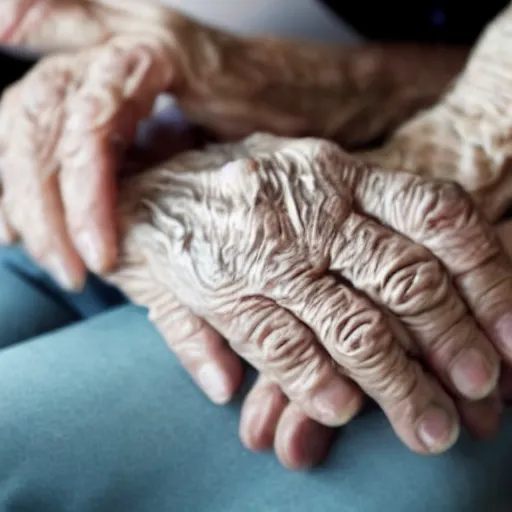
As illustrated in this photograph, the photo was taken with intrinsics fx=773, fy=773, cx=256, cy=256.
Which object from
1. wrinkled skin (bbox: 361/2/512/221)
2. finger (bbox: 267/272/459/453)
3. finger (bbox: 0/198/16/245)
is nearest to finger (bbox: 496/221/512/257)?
wrinkled skin (bbox: 361/2/512/221)

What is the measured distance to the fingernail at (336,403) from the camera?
55 cm

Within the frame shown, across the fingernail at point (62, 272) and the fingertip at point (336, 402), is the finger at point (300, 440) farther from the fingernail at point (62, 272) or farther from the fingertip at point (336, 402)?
the fingernail at point (62, 272)

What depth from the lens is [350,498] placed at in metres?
0.54

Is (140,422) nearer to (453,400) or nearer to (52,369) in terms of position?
(52,369)

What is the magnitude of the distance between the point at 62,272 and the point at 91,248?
0.04 metres

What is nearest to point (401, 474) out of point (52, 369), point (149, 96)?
point (52, 369)

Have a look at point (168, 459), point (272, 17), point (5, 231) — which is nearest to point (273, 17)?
point (272, 17)

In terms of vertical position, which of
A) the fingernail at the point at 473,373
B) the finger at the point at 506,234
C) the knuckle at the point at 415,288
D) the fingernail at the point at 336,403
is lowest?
the fingernail at the point at 336,403

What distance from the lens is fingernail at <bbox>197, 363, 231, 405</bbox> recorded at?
0.61m

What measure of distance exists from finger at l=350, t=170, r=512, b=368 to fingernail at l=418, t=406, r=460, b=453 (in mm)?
71

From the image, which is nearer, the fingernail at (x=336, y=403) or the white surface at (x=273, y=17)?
the fingernail at (x=336, y=403)

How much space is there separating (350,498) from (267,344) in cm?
12

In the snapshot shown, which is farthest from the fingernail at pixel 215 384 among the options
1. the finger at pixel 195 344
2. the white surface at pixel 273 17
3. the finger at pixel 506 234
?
the white surface at pixel 273 17

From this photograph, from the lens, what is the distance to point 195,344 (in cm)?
63
